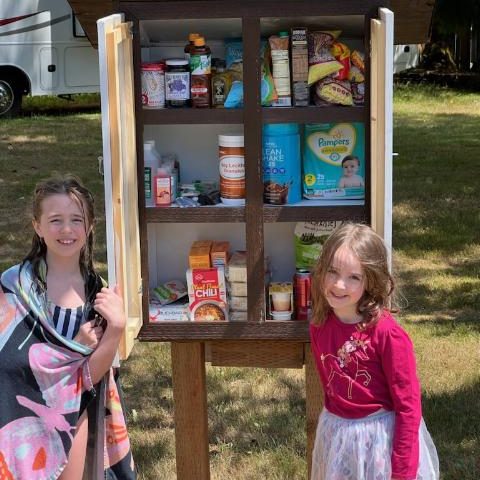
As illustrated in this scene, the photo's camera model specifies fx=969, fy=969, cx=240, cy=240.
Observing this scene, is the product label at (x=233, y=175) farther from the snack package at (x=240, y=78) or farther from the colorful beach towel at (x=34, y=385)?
the colorful beach towel at (x=34, y=385)

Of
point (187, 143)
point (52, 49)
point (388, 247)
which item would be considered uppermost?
point (52, 49)

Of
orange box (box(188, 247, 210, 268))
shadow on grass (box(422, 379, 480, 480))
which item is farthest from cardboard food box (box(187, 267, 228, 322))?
shadow on grass (box(422, 379, 480, 480))

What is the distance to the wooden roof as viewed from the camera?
113 inches

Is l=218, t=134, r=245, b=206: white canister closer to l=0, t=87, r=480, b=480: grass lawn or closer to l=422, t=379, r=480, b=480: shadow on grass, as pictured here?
l=0, t=87, r=480, b=480: grass lawn

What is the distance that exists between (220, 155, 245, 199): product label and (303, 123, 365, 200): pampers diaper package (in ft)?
0.73

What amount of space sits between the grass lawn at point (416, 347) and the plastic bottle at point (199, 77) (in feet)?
2.72

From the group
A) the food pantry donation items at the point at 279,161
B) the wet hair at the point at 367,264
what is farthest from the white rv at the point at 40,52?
the wet hair at the point at 367,264

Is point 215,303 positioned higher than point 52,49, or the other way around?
point 52,49

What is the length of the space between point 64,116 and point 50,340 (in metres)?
11.3

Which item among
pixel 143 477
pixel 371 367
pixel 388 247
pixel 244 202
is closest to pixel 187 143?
pixel 244 202

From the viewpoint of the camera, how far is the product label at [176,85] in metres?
2.85

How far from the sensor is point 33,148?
34.6 feet

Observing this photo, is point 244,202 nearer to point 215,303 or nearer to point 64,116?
point 215,303

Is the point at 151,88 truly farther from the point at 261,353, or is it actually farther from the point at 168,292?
the point at 261,353
